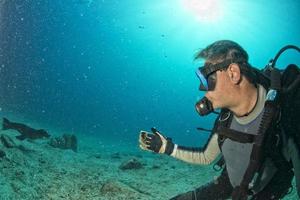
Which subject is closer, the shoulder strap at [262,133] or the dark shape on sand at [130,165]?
the shoulder strap at [262,133]

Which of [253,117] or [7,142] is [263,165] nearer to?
[253,117]

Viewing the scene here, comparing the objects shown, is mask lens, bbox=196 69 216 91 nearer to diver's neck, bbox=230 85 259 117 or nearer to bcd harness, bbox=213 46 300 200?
diver's neck, bbox=230 85 259 117

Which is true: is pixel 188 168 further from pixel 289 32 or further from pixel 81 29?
pixel 81 29

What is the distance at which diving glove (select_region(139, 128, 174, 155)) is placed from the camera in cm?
423

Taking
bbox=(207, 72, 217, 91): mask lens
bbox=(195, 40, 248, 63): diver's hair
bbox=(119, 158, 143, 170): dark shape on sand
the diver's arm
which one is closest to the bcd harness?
bbox=(195, 40, 248, 63): diver's hair

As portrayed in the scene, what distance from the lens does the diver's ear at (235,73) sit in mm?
3467

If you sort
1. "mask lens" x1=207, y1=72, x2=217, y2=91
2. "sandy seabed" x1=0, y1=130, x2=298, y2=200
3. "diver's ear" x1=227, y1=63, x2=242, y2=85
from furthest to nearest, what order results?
"sandy seabed" x1=0, y1=130, x2=298, y2=200 < "mask lens" x1=207, y1=72, x2=217, y2=91 < "diver's ear" x1=227, y1=63, x2=242, y2=85

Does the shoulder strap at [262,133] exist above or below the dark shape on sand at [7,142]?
above

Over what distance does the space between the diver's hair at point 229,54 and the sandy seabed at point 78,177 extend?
15.3 ft

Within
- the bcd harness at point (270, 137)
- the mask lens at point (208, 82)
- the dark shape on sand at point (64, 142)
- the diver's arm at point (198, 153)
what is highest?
the mask lens at point (208, 82)

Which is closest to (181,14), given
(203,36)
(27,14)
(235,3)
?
(203,36)

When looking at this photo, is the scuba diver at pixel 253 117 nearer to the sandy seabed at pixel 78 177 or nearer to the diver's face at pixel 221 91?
the diver's face at pixel 221 91

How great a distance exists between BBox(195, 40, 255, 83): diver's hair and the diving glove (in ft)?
4.01

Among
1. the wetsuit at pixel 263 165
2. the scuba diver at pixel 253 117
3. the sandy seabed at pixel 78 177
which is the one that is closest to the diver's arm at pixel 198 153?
the wetsuit at pixel 263 165
